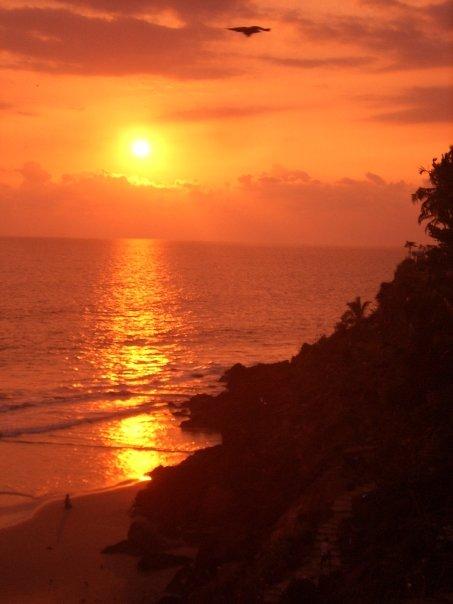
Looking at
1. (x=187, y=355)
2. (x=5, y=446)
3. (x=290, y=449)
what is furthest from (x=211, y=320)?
(x=290, y=449)

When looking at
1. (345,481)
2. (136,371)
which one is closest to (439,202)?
(345,481)

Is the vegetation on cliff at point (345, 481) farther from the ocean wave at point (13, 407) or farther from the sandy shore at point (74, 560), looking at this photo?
the ocean wave at point (13, 407)

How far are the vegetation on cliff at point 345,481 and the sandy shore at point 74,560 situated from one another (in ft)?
3.42

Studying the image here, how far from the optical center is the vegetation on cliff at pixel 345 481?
16141mm

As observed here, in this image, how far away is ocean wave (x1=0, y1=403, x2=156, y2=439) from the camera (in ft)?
130

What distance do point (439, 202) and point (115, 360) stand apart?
144 ft

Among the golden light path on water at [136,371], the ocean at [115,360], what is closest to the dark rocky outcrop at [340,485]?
the golden light path on water at [136,371]

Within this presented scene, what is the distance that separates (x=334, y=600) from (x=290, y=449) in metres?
13.6

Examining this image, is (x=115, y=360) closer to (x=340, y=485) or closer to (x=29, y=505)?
(x=29, y=505)

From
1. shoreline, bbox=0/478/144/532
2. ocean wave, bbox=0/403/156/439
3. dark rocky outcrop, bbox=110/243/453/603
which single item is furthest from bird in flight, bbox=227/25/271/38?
ocean wave, bbox=0/403/156/439

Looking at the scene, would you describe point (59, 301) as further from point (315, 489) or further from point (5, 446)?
point (315, 489)

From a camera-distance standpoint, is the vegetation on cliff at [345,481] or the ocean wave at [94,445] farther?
the ocean wave at [94,445]

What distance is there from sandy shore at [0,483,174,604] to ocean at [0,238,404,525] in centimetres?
156

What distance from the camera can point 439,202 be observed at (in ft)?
87.8
